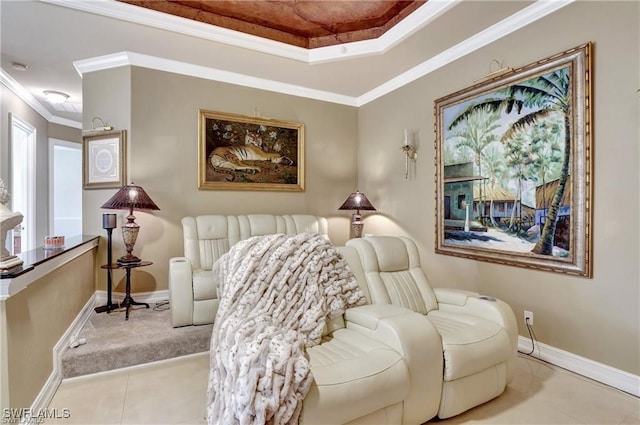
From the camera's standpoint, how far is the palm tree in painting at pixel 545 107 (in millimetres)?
2348

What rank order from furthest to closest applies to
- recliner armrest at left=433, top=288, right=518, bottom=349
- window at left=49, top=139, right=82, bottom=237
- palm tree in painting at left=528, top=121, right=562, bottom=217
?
window at left=49, top=139, right=82, bottom=237
palm tree in painting at left=528, top=121, right=562, bottom=217
recliner armrest at left=433, top=288, right=518, bottom=349

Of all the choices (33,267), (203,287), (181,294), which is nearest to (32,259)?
(33,267)

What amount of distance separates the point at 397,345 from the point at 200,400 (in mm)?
1281

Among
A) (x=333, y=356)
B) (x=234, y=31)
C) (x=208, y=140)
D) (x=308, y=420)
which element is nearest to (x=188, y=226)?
(x=208, y=140)

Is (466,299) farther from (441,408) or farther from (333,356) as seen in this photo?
(333,356)

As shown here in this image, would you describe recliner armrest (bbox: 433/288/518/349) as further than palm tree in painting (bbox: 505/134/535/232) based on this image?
No

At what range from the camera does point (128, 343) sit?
97.3 inches

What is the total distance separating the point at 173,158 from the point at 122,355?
82.3 inches

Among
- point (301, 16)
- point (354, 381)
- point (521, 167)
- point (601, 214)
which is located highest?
point (301, 16)

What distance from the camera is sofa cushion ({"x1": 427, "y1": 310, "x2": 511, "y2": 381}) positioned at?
1.75 meters

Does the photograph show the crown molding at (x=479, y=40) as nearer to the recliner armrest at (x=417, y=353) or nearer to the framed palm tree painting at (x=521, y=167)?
the framed palm tree painting at (x=521, y=167)

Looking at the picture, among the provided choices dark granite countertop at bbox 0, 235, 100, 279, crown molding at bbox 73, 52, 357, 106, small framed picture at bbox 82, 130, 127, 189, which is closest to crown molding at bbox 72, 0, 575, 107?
crown molding at bbox 73, 52, 357, 106

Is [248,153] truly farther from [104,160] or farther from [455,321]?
[455,321]

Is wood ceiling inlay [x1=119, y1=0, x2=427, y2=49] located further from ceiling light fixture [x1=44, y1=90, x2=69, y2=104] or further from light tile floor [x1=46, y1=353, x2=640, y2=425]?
light tile floor [x1=46, y1=353, x2=640, y2=425]
